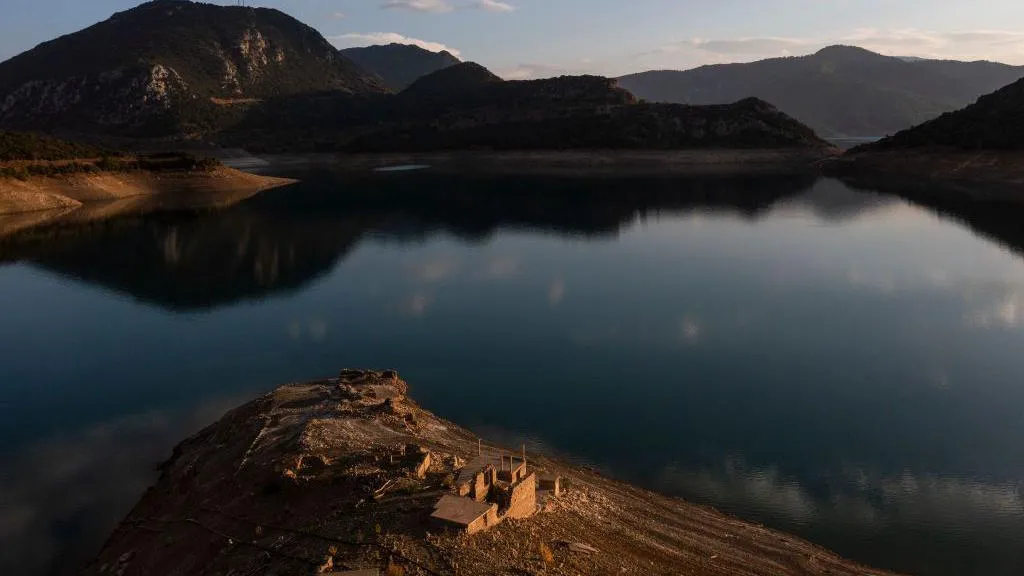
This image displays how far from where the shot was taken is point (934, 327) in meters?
37.5

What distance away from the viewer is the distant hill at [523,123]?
145000 mm

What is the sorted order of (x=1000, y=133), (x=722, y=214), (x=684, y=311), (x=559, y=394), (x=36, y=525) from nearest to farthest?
(x=36, y=525) → (x=559, y=394) → (x=684, y=311) → (x=722, y=214) → (x=1000, y=133)

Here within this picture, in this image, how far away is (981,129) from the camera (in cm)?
10388

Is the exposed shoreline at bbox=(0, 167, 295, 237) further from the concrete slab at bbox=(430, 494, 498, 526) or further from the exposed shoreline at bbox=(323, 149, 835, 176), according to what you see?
the concrete slab at bbox=(430, 494, 498, 526)

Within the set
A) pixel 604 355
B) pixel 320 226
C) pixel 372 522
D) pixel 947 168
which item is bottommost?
pixel 604 355

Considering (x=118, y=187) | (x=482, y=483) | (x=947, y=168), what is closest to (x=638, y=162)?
(x=947, y=168)

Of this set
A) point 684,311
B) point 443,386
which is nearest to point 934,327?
point 684,311

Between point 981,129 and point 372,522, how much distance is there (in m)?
117

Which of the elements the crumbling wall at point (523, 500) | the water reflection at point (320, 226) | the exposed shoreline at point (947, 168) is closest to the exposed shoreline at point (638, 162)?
the exposed shoreline at point (947, 168)

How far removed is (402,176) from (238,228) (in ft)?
194

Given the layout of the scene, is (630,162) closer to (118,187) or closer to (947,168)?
(947,168)

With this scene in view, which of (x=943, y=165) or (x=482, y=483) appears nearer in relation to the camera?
(x=482, y=483)

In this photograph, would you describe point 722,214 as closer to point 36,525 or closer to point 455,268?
point 455,268

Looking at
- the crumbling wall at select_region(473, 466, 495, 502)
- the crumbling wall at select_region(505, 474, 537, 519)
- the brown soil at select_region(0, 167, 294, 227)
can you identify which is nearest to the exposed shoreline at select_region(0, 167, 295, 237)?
the brown soil at select_region(0, 167, 294, 227)
